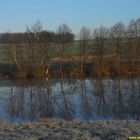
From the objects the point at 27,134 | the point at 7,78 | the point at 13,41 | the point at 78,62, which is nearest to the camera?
the point at 27,134

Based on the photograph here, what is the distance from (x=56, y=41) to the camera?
182ft

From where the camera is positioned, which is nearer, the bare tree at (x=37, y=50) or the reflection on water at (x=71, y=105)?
the reflection on water at (x=71, y=105)

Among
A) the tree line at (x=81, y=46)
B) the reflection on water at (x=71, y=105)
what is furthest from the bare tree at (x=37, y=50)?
the reflection on water at (x=71, y=105)

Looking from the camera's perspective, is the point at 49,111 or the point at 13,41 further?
the point at 13,41

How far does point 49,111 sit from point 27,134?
1100cm

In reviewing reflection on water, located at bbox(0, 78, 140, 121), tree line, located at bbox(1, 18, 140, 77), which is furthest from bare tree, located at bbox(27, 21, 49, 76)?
reflection on water, located at bbox(0, 78, 140, 121)

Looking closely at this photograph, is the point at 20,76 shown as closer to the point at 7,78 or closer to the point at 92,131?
the point at 7,78

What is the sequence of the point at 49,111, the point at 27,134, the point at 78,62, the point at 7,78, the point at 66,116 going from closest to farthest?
the point at 27,134 → the point at 66,116 → the point at 49,111 → the point at 7,78 → the point at 78,62

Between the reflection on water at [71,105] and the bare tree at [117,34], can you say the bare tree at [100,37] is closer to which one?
the bare tree at [117,34]

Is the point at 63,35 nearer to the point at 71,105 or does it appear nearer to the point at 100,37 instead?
the point at 100,37

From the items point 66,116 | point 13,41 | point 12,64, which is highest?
point 13,41

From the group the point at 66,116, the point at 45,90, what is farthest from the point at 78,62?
the point at 66,116

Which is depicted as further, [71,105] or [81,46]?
[81,46]

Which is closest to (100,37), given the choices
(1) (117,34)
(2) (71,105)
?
(1) (117,34)
